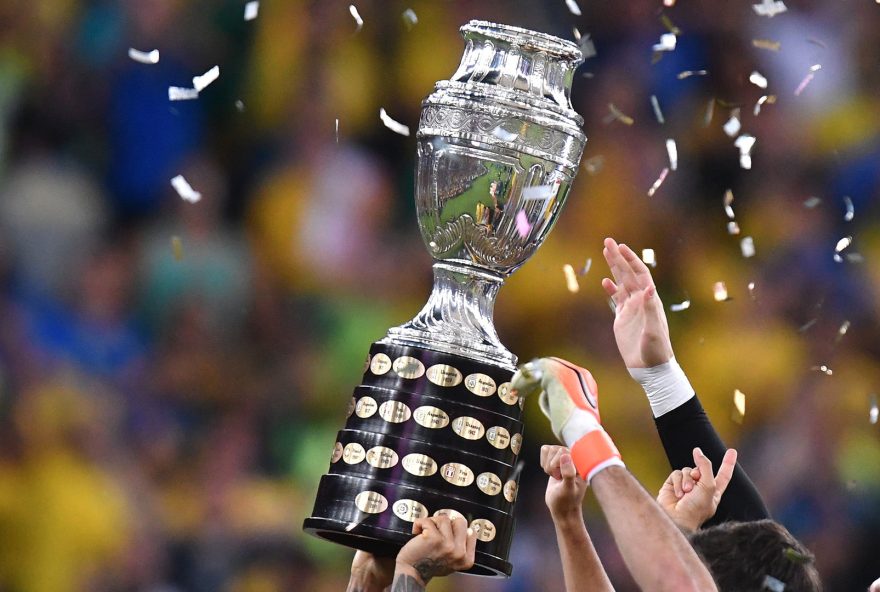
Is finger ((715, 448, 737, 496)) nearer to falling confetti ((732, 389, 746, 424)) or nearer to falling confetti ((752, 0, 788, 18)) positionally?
falling confetti ((732, 389, 746, 424))

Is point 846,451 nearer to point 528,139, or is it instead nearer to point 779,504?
point 779,504

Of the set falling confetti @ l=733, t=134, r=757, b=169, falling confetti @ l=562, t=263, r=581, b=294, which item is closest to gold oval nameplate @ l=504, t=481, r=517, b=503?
falling confetti @ l=562, t=263, r=581, b=294

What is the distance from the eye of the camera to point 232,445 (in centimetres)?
495

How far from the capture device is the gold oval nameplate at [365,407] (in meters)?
2.76

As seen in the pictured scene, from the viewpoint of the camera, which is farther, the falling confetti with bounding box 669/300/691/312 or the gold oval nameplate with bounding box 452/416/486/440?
the falling confetti with bounding box 669/300/691/312

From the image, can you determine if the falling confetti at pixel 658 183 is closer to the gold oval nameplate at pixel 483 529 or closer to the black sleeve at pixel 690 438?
the black sleeve at pixel 690 438

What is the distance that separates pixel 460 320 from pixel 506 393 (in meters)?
0.23

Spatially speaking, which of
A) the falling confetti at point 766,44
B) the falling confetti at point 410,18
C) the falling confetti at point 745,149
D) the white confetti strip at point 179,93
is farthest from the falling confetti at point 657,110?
the white confetti strip at point 179,93

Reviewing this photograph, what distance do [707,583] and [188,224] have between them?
318 cm

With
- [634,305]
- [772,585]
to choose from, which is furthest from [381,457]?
[772,585]

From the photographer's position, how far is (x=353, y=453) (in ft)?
8.98

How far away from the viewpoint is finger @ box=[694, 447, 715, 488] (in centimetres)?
296

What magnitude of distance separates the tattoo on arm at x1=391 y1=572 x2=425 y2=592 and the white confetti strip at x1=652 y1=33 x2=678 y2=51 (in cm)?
372

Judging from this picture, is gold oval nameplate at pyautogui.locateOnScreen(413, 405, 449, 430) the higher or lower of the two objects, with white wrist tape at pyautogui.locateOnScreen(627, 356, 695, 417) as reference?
lower
